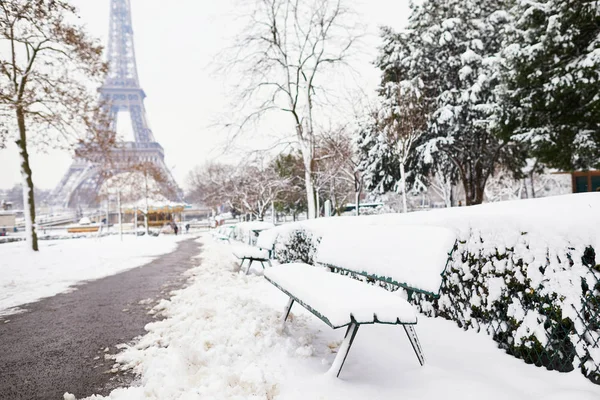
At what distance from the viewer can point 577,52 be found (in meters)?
11.6

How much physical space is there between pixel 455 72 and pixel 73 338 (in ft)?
65.4

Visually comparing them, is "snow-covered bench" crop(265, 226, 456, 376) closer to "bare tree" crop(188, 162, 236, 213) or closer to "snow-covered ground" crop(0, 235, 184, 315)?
"snow-covered ground" crop(0, 235, 184, 315)

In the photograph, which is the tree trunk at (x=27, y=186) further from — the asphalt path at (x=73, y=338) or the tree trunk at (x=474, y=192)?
the tree trunk at (x=474, y=192)

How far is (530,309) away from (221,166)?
44.5 metres

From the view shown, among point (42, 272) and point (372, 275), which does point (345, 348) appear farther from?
point (42, 272)

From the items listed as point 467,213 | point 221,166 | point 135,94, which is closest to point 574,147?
point 467,213

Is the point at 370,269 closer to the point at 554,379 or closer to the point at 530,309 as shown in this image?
the point at 530,309

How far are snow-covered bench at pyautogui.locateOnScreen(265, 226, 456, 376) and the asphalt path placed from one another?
1.60 metres

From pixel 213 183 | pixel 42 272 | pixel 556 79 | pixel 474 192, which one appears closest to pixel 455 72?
pixel 474 192

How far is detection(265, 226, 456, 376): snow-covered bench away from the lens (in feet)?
7.32

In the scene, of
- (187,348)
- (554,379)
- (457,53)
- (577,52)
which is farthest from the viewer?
(457,53)

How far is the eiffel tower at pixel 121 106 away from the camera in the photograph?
53.3 meters

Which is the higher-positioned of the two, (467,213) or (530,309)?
(467,213)

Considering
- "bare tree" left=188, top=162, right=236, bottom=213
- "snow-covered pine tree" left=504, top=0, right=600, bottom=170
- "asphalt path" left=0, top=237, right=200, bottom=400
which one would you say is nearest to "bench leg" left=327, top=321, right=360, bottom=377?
"asphalt path" left=0, top=237, right=200, bottom=400
